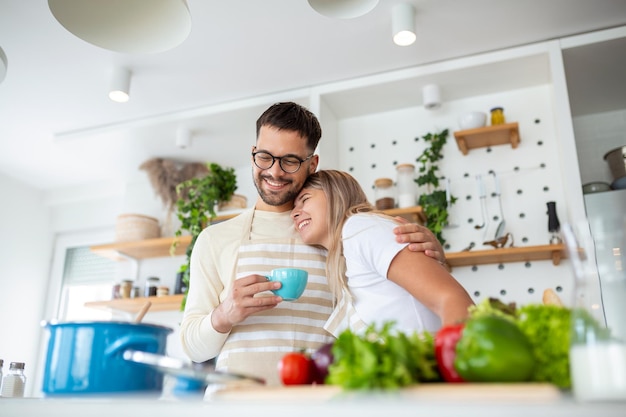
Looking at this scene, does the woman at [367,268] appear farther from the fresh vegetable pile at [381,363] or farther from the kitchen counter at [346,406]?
the kitchen counter at [346,406]

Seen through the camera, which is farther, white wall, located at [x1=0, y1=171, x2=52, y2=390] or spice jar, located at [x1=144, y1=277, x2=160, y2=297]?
white wall, located at [x1=0, y1=171, x2=52, y2=390]

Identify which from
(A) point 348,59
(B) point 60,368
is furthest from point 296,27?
(B) point 60,368

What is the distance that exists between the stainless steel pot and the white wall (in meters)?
4.63

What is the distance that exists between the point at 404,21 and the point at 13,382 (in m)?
2.22

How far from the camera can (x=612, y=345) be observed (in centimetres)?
60

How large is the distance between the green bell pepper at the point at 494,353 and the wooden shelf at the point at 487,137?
2763mm

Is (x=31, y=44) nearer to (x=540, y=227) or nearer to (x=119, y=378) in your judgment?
(x=119, y=378)

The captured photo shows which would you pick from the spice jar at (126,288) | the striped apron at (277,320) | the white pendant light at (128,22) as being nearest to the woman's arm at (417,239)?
the striped apron at (277,320)

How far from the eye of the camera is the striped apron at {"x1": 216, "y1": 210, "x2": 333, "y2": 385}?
61.5 inches

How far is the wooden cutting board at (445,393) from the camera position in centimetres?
59

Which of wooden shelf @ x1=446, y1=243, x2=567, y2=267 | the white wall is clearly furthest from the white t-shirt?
the white wall

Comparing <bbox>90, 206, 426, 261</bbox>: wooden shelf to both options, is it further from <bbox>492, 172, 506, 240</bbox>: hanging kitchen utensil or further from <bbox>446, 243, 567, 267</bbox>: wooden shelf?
<bbox>492, 172, 506, 240</bbox>: hanging kitchen utensil

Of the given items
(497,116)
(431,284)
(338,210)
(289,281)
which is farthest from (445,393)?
(497,116)

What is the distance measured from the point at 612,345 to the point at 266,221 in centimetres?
129
